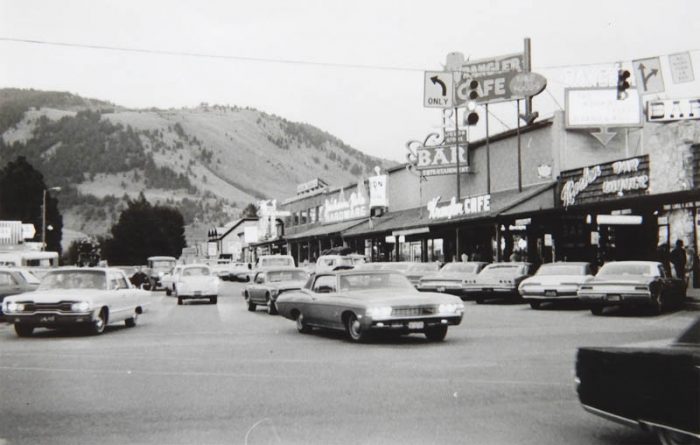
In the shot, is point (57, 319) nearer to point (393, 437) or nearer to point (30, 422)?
point (30, 422)

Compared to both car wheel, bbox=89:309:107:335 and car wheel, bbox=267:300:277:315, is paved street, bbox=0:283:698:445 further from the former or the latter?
car wheel, bbox=267:300:277:315

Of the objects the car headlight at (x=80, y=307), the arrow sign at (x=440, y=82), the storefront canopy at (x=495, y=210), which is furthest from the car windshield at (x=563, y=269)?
the arrow sign at (x=440, y=82)

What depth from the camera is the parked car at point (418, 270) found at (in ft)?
102

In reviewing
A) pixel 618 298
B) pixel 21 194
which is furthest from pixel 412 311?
pixel 21 194

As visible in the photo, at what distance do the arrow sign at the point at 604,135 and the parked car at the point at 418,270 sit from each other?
9.04 m

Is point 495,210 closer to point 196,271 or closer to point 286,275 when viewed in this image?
point 196,271

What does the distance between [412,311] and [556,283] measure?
10.2m

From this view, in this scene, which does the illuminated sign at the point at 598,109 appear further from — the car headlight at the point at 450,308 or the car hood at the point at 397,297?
the car headlight at the point at 450,308

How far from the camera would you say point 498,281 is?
26.2 metres

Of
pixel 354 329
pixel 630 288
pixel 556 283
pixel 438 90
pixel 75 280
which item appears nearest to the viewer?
pixel 354 329

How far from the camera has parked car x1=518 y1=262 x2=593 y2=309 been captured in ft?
73.1

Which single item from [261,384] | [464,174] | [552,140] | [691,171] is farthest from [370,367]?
[464,174]

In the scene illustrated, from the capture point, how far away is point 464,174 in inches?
1683

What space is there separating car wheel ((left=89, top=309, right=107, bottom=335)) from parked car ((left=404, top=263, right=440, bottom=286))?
53.4ft
